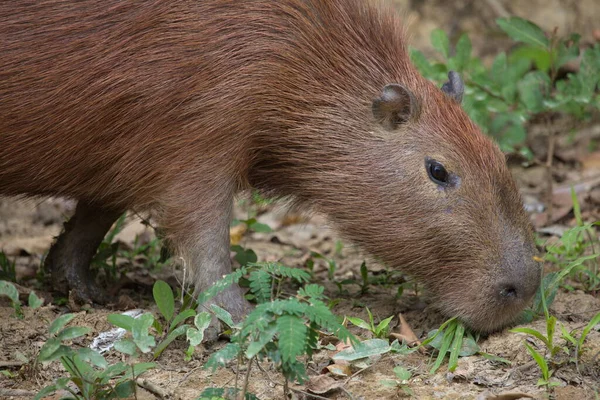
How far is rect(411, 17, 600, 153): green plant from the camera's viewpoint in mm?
5967

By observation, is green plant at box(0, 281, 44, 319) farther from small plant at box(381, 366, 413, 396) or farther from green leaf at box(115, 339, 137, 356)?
small plant at box(381, 366, 413, 396)

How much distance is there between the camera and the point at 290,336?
126 inches

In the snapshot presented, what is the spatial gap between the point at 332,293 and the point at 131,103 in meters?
1.78

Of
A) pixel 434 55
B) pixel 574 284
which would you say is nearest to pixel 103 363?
pixel 574 284

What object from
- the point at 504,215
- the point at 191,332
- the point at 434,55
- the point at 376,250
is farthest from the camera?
the point at 434,55

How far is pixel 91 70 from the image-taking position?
446 centimetres

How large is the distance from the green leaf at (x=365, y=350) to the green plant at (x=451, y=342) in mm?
266

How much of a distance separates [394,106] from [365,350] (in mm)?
1402

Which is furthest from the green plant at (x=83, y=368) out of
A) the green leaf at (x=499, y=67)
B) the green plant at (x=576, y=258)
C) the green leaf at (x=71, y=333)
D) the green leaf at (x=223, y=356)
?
the green leaf at (x=499, y=67)

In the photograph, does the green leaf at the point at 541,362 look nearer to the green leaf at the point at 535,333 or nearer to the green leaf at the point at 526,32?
the green leaf at the point at 535,333

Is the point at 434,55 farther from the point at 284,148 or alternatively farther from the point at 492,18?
the point at 284,148

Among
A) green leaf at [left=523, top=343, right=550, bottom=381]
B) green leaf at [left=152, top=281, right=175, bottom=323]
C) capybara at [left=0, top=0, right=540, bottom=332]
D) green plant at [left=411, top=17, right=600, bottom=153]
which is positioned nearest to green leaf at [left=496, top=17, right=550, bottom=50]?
green plant at [left=411, top=17, right=600, bottom=153]

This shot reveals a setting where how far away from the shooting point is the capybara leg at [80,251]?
17.1ft

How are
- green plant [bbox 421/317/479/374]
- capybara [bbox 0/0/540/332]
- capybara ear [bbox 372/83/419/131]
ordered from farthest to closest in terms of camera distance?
capybara ear [bbox 372/83/419/131]
capybara [bbox 0/0/540/332]
green plant [bbox 421/317/479/374]
